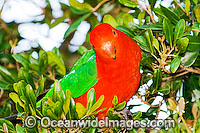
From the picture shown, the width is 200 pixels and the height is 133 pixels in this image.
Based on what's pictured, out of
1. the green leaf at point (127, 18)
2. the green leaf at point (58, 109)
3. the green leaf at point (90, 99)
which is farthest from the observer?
the green leaf at point (127, 18)

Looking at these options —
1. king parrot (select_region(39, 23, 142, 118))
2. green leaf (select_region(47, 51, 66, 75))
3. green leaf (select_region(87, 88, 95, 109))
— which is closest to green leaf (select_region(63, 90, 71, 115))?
green leaf (select_region(87, 88, 95, 109))

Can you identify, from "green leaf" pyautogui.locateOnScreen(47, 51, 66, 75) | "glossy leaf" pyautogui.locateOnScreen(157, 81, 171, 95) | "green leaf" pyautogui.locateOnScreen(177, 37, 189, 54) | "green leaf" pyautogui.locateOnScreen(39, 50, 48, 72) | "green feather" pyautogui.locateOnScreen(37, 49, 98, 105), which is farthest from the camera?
"green leaf" pyautogui.locateOnScreen(47, 51, 66, 75)

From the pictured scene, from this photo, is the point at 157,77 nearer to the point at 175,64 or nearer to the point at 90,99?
the point at 175,64

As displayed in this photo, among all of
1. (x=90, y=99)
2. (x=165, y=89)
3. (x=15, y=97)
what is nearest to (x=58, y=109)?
(x=90, y=99)

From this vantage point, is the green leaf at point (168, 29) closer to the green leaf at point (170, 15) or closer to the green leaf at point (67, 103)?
the green leaf at point (170, 15)

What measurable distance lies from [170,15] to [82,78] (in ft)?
3.06

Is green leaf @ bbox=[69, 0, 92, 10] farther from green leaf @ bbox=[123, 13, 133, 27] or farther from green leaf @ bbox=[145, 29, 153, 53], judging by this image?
green leaf @ bbox=[145, 29, 153, 53]

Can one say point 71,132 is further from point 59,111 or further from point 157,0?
point 157,0

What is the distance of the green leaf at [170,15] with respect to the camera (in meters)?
2.25

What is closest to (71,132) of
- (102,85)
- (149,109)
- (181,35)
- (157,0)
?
(102,85)

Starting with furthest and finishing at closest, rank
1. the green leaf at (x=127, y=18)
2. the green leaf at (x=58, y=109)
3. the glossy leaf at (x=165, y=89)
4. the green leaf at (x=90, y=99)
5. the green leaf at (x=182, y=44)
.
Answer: the green leaf at (x=127, y=18) < the glossy leaf at (x=165, y=89) < the green leaf at (x=182, y=44) < the green leaf at (x=90, y=99) < the green leaf at (x=58, y=109)

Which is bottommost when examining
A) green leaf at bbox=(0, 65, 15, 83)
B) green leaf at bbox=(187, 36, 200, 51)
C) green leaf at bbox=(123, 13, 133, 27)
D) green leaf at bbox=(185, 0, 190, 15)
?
green leaf at bbox=(0, 65, 15, 83)

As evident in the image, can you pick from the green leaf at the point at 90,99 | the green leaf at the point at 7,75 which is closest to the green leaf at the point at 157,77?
the green leaf at the point at 90,99

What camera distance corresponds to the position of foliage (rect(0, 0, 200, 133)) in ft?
6.45
